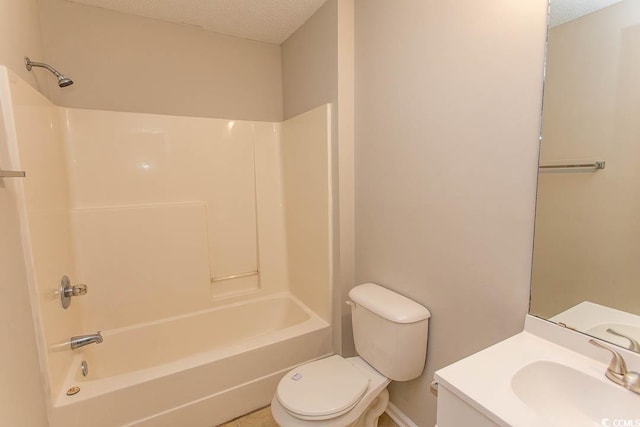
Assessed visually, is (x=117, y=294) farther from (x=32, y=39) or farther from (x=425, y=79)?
(x=425, y=79)

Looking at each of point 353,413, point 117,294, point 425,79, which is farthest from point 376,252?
point 117,294

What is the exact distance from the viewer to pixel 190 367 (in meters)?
1.60

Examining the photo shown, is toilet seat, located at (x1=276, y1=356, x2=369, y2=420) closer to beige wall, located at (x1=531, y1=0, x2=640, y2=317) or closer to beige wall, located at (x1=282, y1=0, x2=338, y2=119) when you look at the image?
beige wall, located at (x1=531, y1=0, x2=640, y2=317)

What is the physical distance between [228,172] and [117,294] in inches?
43.6

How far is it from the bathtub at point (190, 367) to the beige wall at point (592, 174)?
1.40 m

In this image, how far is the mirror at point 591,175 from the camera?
2.73ft

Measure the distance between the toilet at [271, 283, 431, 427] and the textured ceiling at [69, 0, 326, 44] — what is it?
180 centimetres

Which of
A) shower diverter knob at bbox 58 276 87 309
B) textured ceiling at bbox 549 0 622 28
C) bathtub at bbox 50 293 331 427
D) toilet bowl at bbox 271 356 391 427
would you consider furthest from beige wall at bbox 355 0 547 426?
shower diverter knob at bbox 58 276 87 309

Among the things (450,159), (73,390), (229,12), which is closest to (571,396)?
(450,159)

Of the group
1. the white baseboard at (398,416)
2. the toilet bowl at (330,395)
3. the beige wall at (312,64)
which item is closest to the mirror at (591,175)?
the toilet bowl at (330,395)

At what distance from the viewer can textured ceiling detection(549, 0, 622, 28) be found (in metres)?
0.90

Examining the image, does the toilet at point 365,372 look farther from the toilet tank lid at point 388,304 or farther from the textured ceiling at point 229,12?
the textured ceiling at point 229,12

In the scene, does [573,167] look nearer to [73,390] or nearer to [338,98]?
[338,98]

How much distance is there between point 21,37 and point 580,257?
2.44 metres
